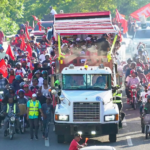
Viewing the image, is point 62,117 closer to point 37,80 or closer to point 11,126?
point 11,126

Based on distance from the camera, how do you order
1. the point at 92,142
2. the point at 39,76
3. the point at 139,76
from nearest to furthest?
1. the point at 92,142
2. the point at 39,76
3. the point at 139,76

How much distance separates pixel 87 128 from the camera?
56.4 ft

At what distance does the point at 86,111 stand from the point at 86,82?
1208 millimetres

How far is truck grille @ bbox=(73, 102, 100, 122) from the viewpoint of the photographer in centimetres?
1722

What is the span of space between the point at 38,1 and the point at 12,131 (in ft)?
109

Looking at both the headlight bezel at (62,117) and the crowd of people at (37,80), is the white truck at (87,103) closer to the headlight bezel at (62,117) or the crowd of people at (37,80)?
the headlight bezel at (62,117)

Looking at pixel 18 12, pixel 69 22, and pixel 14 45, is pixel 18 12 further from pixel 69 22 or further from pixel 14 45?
pixel 69 22

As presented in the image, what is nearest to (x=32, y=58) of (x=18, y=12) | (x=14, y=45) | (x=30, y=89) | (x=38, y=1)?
(x=14, y=45)

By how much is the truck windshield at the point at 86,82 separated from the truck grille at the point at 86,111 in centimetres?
91

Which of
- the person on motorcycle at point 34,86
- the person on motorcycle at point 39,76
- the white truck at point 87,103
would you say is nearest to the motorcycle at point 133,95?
the person on motorcycle at point 39,76

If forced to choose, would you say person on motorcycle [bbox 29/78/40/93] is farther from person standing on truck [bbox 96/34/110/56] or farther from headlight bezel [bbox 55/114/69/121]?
headlight bezel [bbox 55/114/69/121]

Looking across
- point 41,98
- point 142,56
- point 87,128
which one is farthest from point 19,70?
point 142,56

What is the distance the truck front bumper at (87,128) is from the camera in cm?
1719

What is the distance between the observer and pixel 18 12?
44.9 metres
